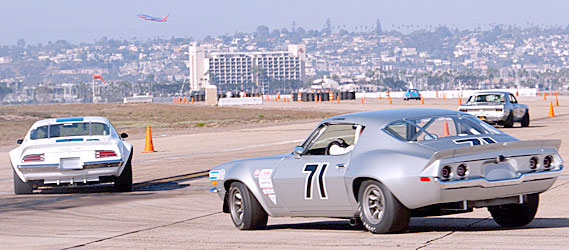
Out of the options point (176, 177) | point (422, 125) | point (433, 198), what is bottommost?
point (176, 177)

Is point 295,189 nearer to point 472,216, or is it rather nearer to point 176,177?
point 472,216

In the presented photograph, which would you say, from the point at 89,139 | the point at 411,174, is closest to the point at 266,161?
the point at 411,174

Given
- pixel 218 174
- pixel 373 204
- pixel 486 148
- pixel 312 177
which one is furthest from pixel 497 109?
pixel 486 148

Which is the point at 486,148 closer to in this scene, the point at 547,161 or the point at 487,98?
the point at 547,161

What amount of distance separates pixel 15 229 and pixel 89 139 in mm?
4884

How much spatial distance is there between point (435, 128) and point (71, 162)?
826 centimetres

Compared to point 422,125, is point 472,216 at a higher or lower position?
lower

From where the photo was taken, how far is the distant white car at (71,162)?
16.7m

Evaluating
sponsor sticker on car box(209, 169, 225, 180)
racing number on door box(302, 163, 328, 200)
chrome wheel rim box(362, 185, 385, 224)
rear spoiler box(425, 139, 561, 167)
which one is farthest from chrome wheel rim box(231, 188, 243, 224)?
rear spoiler box(425, 139, 561, 167)

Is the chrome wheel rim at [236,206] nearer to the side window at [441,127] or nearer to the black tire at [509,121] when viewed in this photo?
the side window at [441,127]

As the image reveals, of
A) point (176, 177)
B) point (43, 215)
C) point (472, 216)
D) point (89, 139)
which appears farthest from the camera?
point (176, 177)

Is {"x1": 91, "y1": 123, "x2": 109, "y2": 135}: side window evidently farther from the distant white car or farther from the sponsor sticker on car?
the sponsor sticker on car

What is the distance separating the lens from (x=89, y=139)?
17375mm

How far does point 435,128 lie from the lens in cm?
1022
